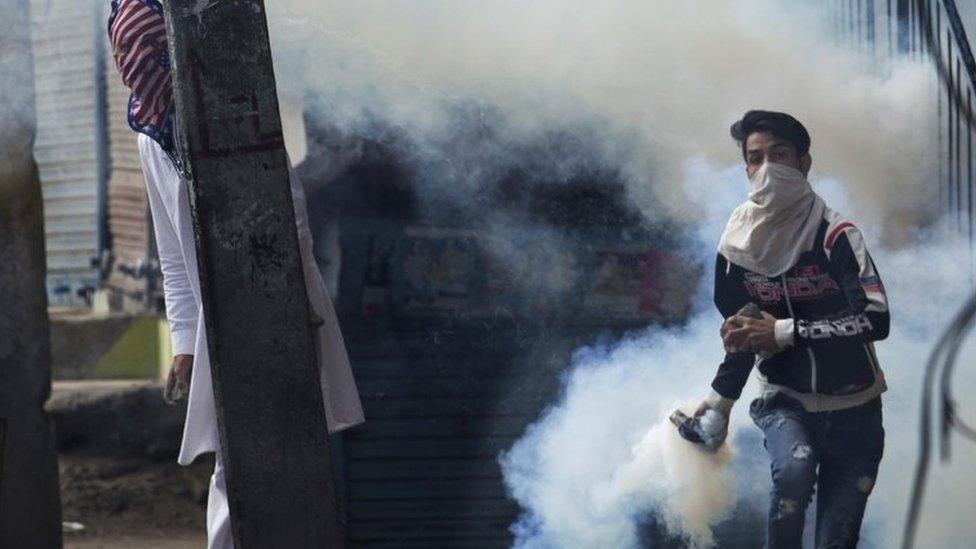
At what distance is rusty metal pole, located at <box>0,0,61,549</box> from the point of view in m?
6.62

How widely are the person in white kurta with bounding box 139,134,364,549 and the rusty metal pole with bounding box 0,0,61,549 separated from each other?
7.93 feet

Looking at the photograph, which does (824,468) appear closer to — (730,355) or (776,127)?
(730,355)

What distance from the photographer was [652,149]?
5.91 metres

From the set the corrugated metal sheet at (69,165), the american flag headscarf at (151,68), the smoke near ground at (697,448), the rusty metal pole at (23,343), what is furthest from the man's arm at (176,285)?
the corrugated metal sheet at (69,165)

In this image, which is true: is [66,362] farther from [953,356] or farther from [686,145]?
[953,356]

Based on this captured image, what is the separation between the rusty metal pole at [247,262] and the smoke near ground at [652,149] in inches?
76.9

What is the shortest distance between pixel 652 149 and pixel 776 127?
0.64 metres

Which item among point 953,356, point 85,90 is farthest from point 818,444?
point 85,90

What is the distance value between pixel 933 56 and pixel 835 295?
42.8 inches

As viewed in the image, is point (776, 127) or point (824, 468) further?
point (776, 127)

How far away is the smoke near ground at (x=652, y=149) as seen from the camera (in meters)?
5.53

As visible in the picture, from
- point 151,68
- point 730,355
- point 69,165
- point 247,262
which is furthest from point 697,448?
point 69,165

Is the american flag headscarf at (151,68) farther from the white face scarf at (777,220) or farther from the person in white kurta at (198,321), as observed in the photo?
the white face scarf at (777,220)

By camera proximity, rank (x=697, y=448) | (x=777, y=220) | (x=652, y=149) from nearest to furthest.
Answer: (x=777, y=220)
(x=697, y=448)
(x=652, y=149)
